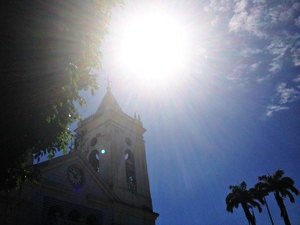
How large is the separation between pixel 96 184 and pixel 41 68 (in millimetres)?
19819

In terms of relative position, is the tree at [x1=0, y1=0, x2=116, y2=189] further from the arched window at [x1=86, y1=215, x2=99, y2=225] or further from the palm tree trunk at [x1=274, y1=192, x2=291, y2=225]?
the palm tree trunk at [x1=274, y1=192, x2=291, y2=225]

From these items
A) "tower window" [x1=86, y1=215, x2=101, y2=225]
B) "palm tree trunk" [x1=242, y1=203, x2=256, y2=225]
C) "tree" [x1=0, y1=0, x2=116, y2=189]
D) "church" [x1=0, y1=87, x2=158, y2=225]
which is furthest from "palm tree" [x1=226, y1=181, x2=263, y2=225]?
"tree" [x1=0, y1=0, x2=116, y2=189]

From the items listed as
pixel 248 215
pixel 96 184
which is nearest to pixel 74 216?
pixel 96 184

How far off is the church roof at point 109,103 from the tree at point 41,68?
23.0m

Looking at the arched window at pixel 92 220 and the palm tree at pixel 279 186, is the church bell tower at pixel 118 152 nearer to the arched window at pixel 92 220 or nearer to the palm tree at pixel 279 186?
the arched window at pixel 92 220

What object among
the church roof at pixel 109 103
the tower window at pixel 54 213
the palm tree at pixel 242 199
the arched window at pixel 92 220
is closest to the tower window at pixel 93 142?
the church roof at pixel 109 103

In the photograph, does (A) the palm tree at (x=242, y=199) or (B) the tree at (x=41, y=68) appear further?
(A) the palm tree at (x=242, y=199)

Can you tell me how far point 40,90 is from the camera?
9062 mm

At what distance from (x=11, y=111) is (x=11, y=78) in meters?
0.91

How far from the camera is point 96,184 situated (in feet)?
89.0

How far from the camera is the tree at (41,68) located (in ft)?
27.0

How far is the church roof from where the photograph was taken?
3425 centimetres

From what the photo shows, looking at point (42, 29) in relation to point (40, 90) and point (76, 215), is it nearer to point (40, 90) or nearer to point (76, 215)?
point (40, 90)

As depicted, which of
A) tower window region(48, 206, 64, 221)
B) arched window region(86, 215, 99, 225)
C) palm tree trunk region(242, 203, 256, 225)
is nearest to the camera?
tower window region(48, 206, 64, 221)
